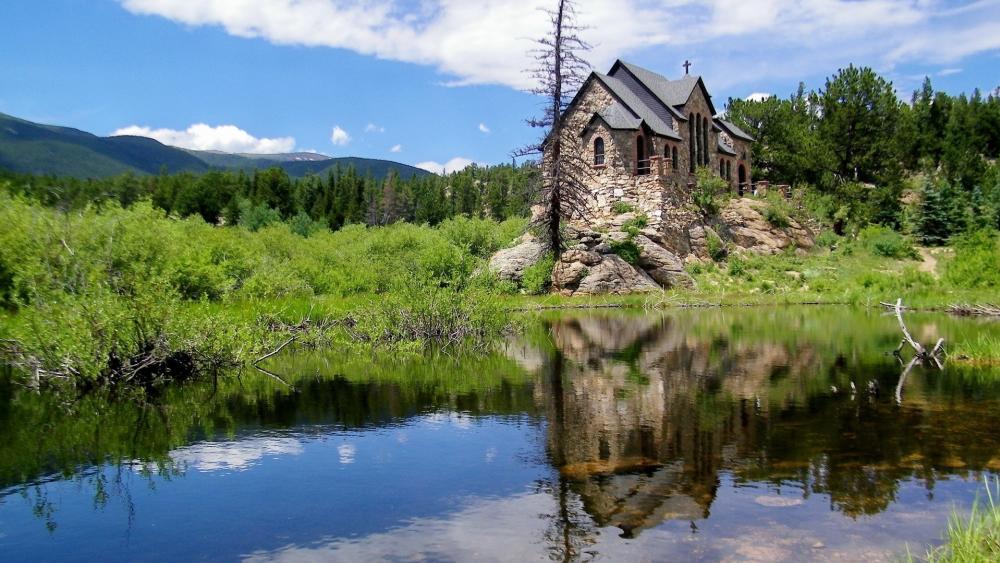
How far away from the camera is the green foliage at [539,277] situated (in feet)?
145

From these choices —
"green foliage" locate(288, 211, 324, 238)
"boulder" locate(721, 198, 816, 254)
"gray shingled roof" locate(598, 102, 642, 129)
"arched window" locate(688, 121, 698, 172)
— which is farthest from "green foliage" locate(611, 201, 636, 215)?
"green foliage" locate(288, 211, 324, 238)

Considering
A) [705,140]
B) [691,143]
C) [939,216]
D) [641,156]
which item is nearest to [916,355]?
[641,156]

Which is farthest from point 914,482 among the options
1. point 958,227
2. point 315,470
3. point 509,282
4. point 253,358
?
point 958,227

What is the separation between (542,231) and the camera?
1790 inches

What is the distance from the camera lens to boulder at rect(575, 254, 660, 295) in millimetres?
43953

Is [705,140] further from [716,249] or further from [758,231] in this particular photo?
[716,249]

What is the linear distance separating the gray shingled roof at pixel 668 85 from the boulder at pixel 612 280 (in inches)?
651

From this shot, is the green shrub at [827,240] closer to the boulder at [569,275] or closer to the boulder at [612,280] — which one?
the boulder at [612,280]

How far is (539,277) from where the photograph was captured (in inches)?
1741

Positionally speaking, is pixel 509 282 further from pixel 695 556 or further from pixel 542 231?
pixel 695 556

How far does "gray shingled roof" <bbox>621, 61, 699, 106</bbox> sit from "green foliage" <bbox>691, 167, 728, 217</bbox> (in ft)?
18.9

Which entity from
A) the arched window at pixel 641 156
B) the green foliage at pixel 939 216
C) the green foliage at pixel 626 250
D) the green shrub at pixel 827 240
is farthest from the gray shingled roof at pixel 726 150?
the green foliage at pixel 626 250

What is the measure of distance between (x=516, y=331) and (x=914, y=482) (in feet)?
59.4

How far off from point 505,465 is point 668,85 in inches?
2039
